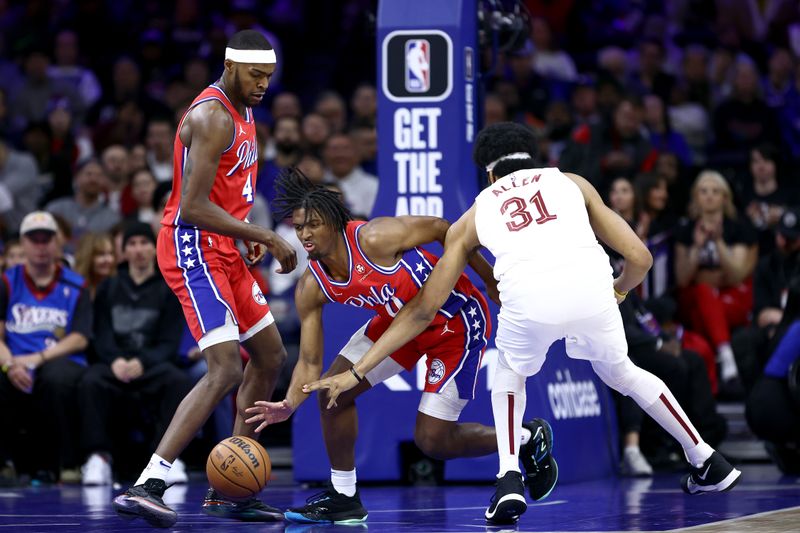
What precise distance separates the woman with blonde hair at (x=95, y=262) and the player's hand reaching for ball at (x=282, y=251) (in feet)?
15.4

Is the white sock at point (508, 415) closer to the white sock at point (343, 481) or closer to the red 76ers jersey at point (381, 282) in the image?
the red 76ers jersey at point (381, 282)

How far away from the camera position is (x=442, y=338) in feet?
23.3

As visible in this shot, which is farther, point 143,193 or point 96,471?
point 143,193

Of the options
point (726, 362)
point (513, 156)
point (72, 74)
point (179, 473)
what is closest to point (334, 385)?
point (513, 156)

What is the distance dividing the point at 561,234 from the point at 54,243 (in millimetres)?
5211

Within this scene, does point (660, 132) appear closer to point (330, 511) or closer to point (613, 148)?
point (613, 148)

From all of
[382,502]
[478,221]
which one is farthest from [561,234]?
[382,502]

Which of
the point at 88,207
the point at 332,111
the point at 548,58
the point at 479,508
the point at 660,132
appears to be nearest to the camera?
the point at 479,508

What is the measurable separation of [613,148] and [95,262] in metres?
4.83

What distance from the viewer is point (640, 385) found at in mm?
6746

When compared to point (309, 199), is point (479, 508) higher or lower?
lower

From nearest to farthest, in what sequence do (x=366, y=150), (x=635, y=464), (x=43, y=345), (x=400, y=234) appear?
(x=400, y=234)
(x=635, y=464)
(x=43, y=345)
(x=366, y=150)

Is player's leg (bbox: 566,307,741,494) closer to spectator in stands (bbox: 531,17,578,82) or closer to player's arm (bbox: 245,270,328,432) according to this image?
player's arm (bbox: 245,270,328,432)

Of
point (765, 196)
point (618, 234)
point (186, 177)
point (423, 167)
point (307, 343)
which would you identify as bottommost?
point (307, 343)
